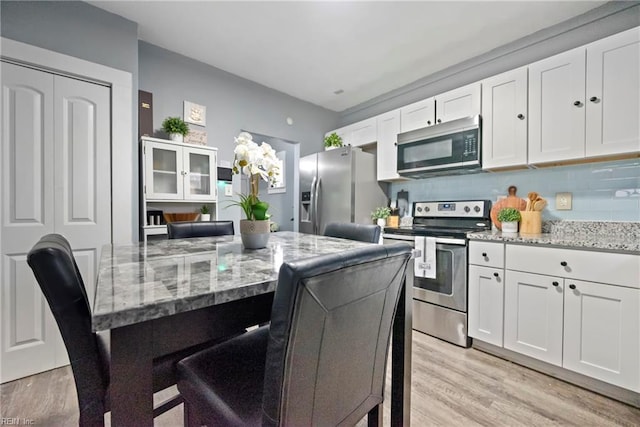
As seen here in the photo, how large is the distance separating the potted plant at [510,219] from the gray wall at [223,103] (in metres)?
2.60

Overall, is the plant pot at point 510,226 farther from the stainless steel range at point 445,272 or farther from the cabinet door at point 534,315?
the cabinet door at point 534,315

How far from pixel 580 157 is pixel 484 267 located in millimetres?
1041

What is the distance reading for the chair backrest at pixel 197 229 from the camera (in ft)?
6.09

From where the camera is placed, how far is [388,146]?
326 cm

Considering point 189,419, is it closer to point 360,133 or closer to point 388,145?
point 388,145

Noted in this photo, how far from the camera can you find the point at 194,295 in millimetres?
606

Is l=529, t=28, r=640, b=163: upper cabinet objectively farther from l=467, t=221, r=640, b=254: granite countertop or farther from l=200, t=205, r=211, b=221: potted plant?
l=200, t=205, r=211, b=221: potted plant

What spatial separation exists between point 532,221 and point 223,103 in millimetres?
3257

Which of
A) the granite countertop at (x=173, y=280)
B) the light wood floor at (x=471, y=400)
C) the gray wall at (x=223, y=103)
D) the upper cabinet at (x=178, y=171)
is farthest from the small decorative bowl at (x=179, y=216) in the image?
the granite countertop at (x=173, y=280)

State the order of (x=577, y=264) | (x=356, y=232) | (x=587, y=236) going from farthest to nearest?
(x=587, y=236) → (x=356, y=232) → (x=577, y=264)

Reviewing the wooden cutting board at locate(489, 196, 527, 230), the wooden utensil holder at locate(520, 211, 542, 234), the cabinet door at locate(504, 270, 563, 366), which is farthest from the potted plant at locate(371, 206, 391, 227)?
the cabinet door at locate(504, 270, 563, 366)

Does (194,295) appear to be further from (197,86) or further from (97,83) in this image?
(197,86)

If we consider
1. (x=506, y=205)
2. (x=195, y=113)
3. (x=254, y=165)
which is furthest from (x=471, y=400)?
(x=195, y=113)

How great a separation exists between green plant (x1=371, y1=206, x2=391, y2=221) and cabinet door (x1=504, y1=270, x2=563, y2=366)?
4.86 ft
